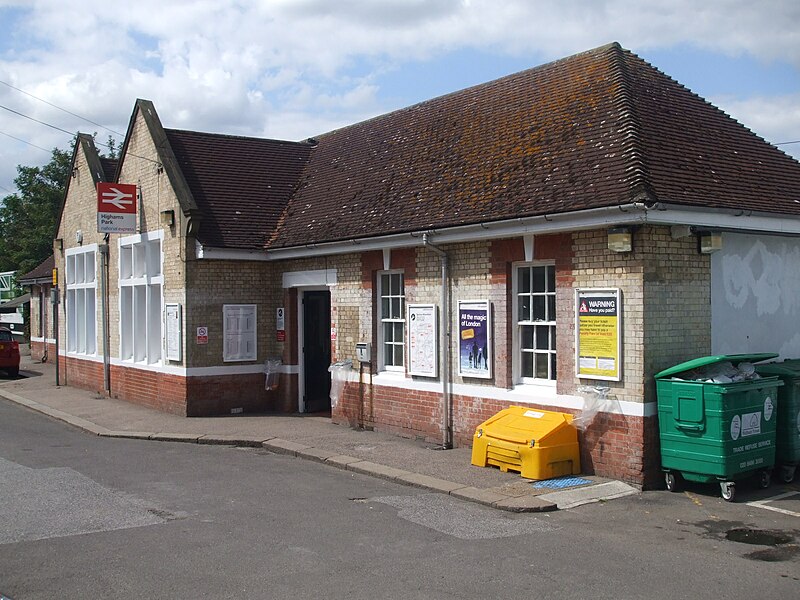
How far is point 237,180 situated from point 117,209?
2740 mm

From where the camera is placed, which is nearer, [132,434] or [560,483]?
[560,483]

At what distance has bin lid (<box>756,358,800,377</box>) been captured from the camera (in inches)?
405

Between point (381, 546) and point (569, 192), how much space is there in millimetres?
5398

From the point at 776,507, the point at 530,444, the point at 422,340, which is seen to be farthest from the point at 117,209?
the point at 776,507

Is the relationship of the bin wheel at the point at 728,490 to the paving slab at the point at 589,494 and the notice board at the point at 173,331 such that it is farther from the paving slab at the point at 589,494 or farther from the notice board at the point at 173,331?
the notice board at the point at 173,331

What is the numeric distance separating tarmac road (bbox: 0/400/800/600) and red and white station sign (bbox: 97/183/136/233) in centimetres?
831

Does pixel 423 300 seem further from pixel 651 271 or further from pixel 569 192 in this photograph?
pixel 651 271

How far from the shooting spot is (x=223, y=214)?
17531mm

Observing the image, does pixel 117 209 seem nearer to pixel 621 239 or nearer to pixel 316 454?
pixel 316 454

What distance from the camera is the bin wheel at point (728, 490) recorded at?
30.8ft

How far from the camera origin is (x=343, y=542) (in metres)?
7.78

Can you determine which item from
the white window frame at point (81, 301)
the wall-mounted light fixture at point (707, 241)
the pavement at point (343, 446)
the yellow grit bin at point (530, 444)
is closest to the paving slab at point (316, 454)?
the pavement at point (343, 446)

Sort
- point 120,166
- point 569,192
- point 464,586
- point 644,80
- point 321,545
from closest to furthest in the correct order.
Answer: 1. point 464,586
2. point 321,545
3. point 569,192
4. point 644,80
5. point 120,166

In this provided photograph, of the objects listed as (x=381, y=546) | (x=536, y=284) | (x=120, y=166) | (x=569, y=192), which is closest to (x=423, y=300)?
(x=536, y=284)
